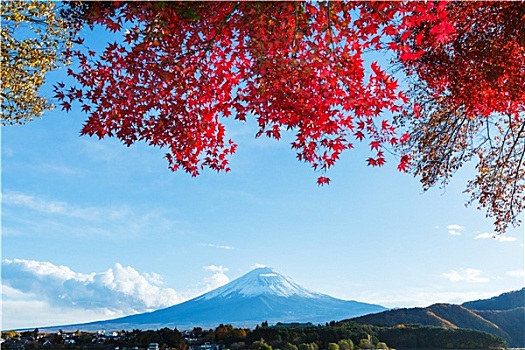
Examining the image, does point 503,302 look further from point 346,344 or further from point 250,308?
point 250,308

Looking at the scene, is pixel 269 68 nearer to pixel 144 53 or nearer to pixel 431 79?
pixel 144 53

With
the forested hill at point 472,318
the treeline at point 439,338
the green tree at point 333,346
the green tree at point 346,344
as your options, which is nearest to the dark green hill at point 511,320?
the forested hill at point 472,318

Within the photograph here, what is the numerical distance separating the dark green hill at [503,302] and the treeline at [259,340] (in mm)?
8064

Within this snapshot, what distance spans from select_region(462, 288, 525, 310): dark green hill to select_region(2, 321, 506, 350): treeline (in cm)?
806

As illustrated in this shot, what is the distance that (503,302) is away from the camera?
20.3m

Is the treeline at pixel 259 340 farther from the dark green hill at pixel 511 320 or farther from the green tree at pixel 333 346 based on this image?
the dark green hill at pixel 511 320

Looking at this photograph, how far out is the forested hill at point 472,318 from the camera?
15648 millimetres

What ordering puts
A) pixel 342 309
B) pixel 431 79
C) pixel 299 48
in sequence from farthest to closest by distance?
pixel 342 309 → pixel 431 79 → pixel 299 48

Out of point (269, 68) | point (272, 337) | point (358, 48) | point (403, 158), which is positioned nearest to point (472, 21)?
point (403, 158)

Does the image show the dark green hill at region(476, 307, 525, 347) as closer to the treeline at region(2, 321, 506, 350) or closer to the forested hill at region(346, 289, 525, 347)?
the forested hill at region(346, 289, 525, 347)

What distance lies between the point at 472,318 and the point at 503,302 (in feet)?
11.8

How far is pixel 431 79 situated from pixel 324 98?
425cm

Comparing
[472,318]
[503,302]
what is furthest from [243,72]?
[503,302]

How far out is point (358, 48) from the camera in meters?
5.29
